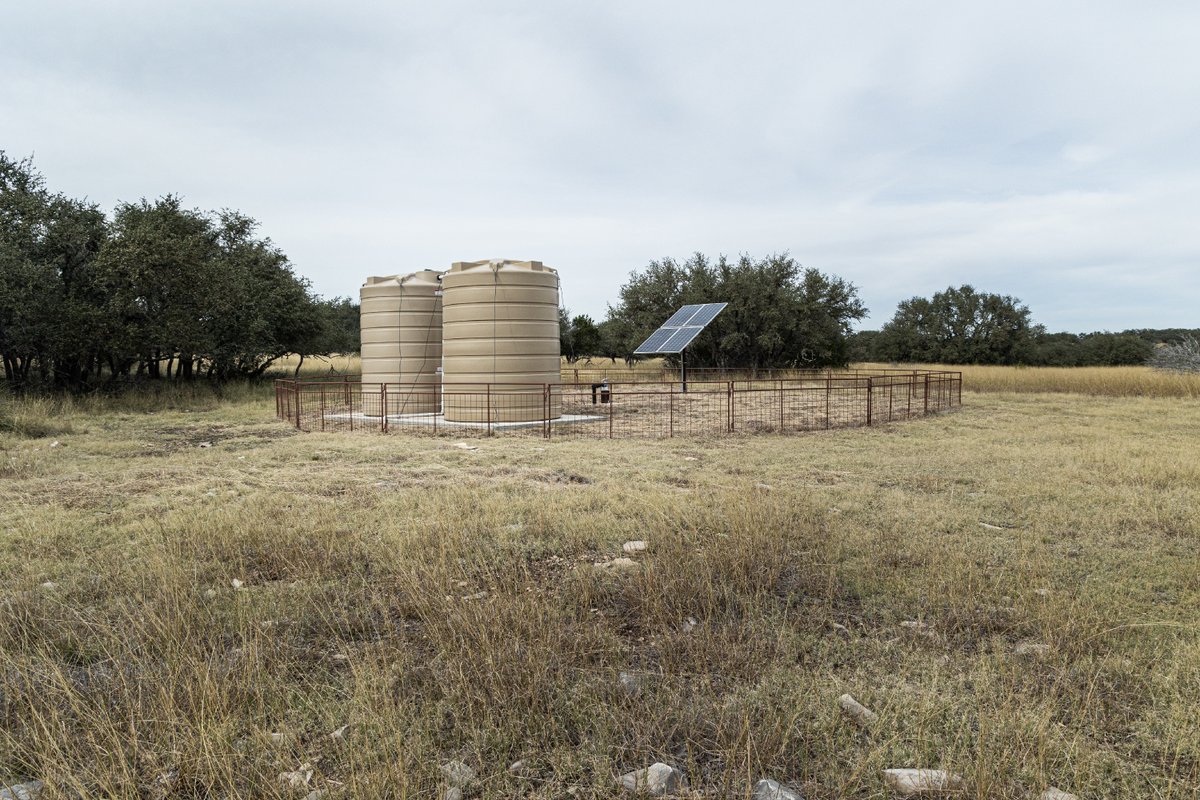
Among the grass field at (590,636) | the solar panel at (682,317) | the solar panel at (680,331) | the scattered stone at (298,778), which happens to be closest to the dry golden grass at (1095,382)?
the solar panel at (682,317)

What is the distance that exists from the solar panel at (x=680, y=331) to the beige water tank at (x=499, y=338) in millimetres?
7349

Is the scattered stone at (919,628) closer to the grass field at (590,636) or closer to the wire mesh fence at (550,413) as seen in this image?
the grass field at (590,636)

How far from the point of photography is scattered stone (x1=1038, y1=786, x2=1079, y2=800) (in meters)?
2.76

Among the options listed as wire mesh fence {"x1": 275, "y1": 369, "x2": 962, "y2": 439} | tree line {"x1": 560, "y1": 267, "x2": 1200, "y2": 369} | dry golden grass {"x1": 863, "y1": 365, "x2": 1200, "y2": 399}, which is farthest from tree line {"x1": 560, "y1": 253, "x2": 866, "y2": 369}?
wire mesh fence {"x1": 275, "y1": 369, "x2": 962, "y2": 439}

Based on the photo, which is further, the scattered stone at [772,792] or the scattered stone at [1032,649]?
the scattered stone at [1032,649]

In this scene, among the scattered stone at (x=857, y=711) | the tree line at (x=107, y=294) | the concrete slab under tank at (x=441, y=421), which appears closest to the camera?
the scattered stone at (x=857, y=711)

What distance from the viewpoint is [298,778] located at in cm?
285

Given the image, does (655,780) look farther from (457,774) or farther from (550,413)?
(550,413)

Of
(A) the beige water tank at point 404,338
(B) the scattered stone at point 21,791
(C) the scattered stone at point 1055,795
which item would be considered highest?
(A) the beige water tank at point 404,338

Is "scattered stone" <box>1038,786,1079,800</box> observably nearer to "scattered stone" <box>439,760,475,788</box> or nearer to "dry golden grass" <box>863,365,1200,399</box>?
"scattered stone" <box>439,760,475,788</box>

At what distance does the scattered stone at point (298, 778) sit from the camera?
110 inches

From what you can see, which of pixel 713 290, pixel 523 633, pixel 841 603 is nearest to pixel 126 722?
pixel 523 633

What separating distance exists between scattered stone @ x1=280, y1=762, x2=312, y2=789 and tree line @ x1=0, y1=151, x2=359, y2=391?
68.4 feet

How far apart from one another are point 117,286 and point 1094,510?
82.9ft
